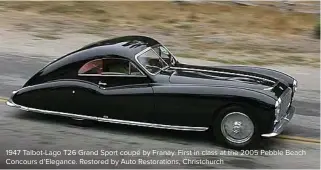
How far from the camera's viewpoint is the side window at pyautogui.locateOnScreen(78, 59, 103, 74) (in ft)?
26.0

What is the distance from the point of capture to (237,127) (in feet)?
24.1

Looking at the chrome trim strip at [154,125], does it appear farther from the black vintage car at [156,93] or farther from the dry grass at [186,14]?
the dry grass at [186,14]

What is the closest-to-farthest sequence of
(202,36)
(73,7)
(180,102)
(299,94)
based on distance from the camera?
1. (180,102)
2. (299,94)
3. (202,36)
4. (73,7)

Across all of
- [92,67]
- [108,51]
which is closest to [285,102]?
[108,51]

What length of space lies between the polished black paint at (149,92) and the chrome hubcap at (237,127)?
0.14 m

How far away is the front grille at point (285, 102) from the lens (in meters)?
7.55

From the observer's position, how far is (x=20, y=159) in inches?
270

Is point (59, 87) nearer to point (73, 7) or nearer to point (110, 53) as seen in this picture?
point (110, 53)

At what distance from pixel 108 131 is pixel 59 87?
96cm

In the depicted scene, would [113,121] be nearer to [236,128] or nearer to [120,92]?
[120,92]

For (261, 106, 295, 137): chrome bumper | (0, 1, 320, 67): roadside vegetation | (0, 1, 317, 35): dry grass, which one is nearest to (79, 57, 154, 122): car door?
(261, 106, 295, 137): chrome bumper

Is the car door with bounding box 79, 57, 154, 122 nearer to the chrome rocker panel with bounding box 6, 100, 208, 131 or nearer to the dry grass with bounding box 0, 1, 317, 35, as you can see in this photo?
the chrome rocker panel with bounding box 6, 100, 208, 131

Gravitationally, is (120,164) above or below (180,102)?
below

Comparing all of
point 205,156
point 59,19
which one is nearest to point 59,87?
point 205,156
